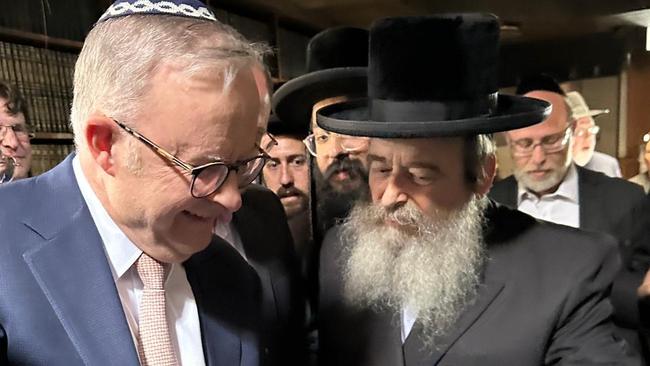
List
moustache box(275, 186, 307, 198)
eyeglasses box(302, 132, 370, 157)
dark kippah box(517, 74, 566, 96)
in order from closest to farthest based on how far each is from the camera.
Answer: eyeglasses box(302, 132, 370, 157) < moustache box(275, 186, 307, 198) < dark kippah box(517, 74, 566, 96)

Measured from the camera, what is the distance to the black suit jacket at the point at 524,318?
110 centimetres

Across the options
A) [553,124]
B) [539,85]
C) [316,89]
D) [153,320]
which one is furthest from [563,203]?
[153,320]

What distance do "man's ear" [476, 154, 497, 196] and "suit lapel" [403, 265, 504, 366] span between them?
0.20 m

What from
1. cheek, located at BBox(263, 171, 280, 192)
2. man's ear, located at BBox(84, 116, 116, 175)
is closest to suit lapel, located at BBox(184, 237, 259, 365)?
man's ear, located at BBox(84, 116, 116, 175)

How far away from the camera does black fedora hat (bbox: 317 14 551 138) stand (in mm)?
1111

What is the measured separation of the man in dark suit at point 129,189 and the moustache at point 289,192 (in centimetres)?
109

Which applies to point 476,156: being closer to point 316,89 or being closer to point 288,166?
point 316,89

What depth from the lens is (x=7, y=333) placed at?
718 millimetres

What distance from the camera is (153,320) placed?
0.85 metres

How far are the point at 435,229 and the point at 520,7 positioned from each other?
250 centimetres

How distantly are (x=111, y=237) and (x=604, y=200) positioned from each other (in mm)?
1853

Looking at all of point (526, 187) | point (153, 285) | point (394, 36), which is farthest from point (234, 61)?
point (526, 187)

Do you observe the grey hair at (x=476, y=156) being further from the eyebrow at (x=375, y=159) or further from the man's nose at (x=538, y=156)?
the man's nose at (x=538, y=156)

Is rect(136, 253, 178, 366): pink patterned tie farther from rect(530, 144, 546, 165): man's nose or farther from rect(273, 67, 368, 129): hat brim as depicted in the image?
rect(530, 144, 546, 165): man's nose
